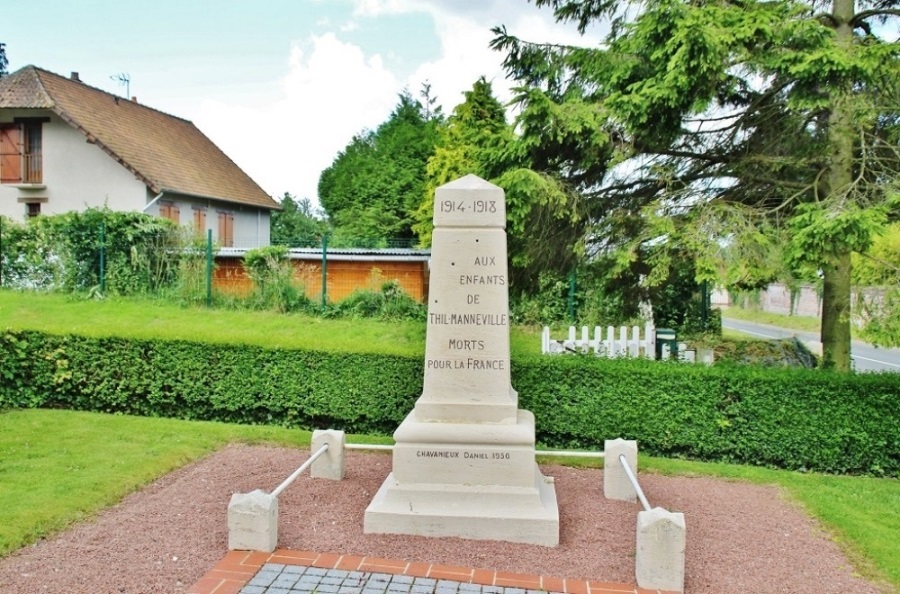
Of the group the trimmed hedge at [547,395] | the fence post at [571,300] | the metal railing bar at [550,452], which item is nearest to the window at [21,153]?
the trimmed hedge at [547,395]

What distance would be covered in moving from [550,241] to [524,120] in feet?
6.90

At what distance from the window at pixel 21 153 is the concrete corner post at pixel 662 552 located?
84.7ft

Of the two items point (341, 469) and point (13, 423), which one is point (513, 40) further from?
point (13, 423)

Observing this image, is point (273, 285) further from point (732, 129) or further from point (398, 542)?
point (398, 542)

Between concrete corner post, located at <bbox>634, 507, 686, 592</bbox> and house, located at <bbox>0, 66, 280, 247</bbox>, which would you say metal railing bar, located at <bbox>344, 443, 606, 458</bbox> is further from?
house, located at <bbox>0, 66, 280, 247</bbox>

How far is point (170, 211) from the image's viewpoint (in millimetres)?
24547

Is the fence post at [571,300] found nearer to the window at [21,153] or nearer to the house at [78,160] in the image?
the house at [78,160]

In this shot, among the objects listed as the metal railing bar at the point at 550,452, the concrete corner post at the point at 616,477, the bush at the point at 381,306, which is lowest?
the concrete corner post at the point at 616,477

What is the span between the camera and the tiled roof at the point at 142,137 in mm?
23234

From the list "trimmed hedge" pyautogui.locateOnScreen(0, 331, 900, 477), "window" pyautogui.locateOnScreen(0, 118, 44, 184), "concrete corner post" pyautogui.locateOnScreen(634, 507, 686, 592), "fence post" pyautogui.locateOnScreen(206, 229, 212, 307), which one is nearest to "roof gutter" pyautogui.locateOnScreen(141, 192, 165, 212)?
"window" pyautogui.locateOnScreen(0, 118, 44, 184)

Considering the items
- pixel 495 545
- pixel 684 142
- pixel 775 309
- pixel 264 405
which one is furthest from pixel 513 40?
pixel 775 309

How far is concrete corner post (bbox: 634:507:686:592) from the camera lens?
4.60 m

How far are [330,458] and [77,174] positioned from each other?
21527mm

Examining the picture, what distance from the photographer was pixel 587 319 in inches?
670
